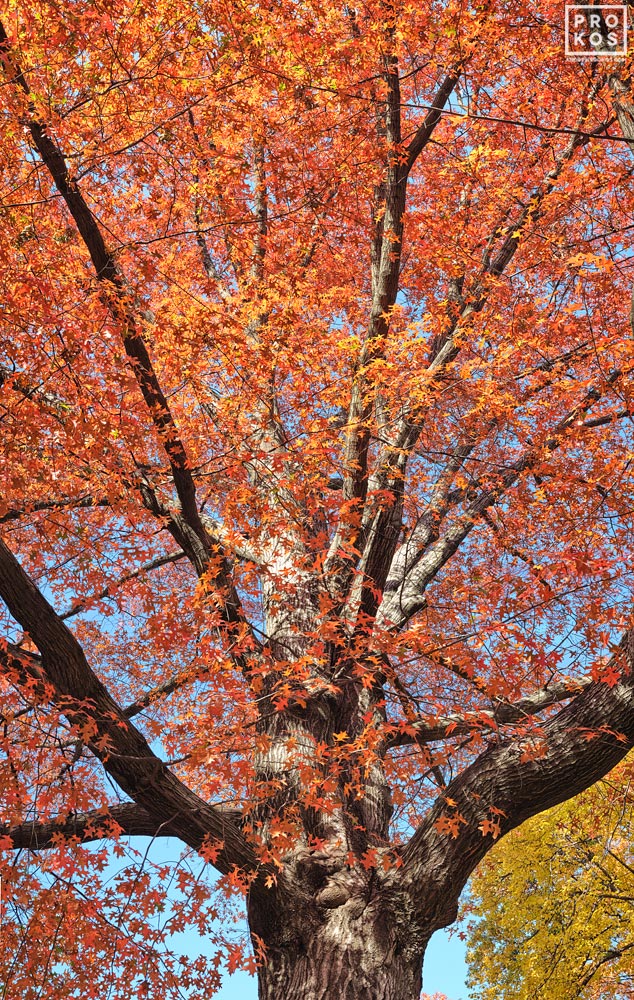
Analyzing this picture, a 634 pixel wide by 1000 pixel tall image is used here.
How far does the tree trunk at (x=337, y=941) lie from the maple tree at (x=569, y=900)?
7.82 metres

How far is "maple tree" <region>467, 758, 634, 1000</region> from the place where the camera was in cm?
1362

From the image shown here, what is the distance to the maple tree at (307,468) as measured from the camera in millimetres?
5797

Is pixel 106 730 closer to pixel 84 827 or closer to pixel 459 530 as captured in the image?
pixel 84 827

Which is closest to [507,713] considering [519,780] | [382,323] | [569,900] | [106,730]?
[519,780]

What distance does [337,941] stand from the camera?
233 inches

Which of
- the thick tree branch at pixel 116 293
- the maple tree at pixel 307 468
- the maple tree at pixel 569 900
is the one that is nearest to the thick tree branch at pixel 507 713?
the maple tree at pixel 307 468

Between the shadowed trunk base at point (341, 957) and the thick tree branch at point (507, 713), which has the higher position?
the thick tree branch at point (507, 713)

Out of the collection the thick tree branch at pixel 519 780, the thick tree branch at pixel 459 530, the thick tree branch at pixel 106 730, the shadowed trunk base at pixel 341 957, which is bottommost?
the shadowed trunk base at pixel 341 957

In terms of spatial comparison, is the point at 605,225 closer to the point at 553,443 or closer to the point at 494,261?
the point at 494,261

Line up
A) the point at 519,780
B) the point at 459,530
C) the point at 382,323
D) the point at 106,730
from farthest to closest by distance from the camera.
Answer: the point at 459,530
the point at 382,323
the point at 519,780
the point at 106,730

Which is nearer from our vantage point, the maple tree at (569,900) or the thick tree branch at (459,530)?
the thick tree branch at (459,530)

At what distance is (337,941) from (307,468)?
3.95 meters

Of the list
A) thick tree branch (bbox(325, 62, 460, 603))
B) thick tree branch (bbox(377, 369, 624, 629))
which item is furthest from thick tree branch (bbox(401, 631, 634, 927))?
thick tree branch (bbox(377, 369, 624, 629))

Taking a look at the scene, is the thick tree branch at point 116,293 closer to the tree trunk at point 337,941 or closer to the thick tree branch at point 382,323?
the thick tree branch at point 382,323
